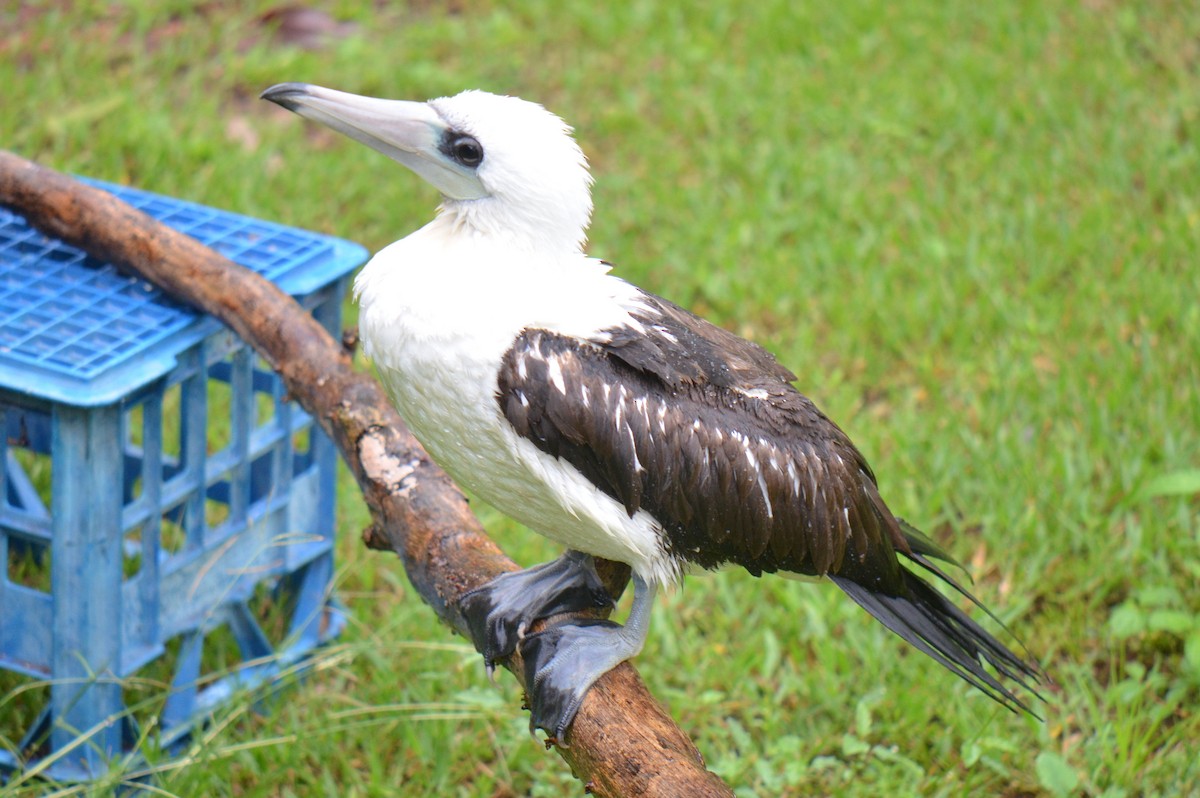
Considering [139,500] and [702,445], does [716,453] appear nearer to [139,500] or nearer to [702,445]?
[702,445]

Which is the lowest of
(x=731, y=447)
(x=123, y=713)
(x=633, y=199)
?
(x=123, y=713)

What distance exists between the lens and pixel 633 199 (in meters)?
6.24

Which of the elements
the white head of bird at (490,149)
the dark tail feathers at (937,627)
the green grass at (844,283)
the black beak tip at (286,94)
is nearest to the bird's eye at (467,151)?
the white head of bird at (490,149)

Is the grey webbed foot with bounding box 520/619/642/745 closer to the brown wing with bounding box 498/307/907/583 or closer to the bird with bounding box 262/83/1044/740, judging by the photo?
the bird with bounding box 262/83/1044/740

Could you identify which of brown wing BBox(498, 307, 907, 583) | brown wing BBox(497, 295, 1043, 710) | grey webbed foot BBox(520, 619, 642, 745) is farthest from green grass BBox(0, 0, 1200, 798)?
brown wing BBox(498, 307, 907, 583)

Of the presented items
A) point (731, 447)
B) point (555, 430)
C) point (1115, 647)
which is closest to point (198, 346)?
point (555, 430)

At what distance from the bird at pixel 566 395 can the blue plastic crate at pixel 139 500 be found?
892 millimetres

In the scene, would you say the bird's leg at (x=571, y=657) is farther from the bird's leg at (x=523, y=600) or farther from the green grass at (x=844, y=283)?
the green grass at (x=844, y=283)

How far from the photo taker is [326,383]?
3.23 metres

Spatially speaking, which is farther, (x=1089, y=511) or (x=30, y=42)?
(x=30, y=42)

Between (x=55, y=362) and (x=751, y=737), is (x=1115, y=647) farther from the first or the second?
(x=55, y=362)

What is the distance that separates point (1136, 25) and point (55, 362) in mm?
6594

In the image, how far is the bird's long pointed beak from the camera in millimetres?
2615

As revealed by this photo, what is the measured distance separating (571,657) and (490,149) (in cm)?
109
